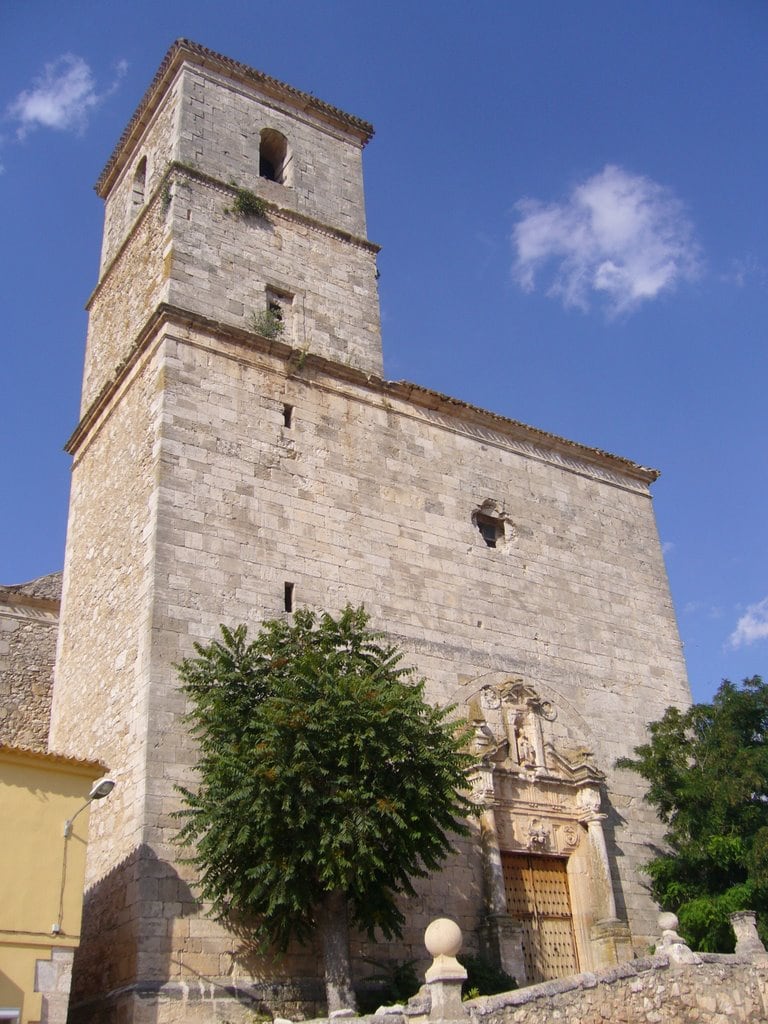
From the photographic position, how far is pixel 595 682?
16359mm

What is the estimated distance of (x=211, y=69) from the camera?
734 inches

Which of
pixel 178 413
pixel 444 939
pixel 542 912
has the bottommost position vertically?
pixel 444 939

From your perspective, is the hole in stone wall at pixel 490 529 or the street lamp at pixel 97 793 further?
the hole in stone wall at pixel 490 529

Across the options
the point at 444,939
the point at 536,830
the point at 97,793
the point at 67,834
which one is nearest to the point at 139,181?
the point at 97,793

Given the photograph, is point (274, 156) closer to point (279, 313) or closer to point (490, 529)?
point (279, 313)

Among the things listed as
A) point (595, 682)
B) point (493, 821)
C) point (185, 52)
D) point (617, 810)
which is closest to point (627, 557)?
point (595, 682)

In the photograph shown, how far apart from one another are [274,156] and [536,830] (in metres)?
12.5

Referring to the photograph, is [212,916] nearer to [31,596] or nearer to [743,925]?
[743,925]

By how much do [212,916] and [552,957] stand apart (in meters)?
4.89

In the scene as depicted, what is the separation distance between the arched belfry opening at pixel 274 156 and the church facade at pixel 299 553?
5 centimetres

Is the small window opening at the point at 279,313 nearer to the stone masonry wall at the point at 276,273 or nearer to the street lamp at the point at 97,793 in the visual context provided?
the stone masonry wall at the point at 276,273

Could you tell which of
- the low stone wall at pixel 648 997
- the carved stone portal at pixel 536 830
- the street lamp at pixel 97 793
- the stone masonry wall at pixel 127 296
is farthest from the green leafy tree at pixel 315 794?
the stone masonry wall at pixel 127 296

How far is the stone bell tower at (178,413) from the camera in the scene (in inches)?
453

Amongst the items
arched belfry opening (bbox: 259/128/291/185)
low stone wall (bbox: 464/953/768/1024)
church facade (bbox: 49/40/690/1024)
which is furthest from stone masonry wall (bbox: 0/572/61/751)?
low stone wall (bbox: 464/953/768/1024)
